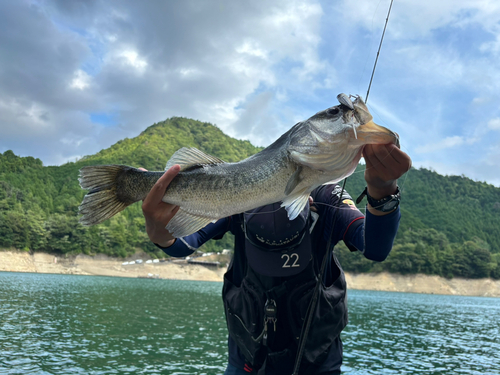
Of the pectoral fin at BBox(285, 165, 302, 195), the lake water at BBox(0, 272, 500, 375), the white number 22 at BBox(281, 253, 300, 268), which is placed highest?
the pectoral fin at BBox(285, 165, 302, 195)

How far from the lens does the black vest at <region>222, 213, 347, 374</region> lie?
3262 mm

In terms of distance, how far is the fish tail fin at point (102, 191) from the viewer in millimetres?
2955

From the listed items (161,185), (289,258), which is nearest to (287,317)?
(289,258)

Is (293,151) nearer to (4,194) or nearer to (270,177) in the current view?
(270,177)

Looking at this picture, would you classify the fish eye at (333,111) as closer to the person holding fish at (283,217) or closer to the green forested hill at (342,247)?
the person holding fish at (283,217)

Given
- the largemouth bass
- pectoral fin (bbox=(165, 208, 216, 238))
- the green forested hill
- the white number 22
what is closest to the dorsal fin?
the largemouth bass

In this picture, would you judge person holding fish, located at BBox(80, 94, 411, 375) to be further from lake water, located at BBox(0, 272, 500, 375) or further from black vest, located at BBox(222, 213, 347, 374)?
lake water, located at BBox(0, 272, 500, 375)

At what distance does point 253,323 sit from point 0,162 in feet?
544

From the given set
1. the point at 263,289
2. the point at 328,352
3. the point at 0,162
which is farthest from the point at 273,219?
the point at 0,162

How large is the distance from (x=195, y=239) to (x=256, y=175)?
1.43 meters

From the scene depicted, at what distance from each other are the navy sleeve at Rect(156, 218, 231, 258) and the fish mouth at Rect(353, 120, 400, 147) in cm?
187

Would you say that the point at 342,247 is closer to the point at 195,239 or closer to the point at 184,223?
the point at 195,239

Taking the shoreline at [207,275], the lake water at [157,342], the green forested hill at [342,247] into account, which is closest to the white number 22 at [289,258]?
the lake water at [157,342]

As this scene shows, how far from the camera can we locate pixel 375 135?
2.27 m
